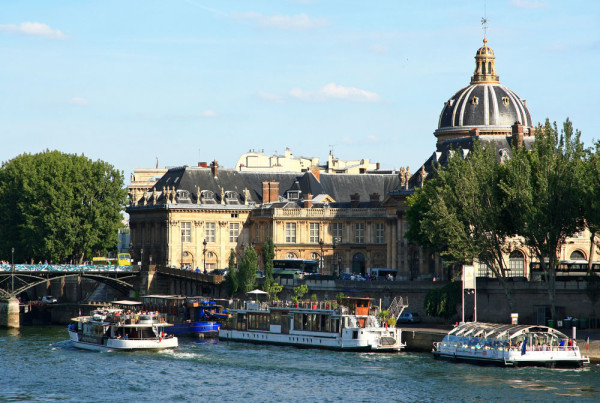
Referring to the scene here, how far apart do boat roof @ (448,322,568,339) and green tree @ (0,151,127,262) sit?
56.8m

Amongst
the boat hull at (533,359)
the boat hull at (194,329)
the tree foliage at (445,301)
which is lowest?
the boat hull at (533,359)

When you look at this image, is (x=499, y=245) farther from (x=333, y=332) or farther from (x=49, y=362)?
(x=49, y=362)

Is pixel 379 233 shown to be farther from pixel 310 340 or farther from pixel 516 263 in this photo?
pixel 310 340

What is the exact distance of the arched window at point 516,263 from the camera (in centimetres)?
11154

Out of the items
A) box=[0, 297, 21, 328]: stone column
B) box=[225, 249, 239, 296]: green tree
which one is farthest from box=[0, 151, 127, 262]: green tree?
box=[225, 249, 239, 296]: green tree

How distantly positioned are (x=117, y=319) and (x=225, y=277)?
27201 mm

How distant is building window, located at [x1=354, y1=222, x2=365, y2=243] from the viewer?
14350cm

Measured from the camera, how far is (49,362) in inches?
3435

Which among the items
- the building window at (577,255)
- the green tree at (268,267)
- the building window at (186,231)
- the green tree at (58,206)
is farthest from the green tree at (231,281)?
the building window at (577,255)

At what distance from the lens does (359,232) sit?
14350cm

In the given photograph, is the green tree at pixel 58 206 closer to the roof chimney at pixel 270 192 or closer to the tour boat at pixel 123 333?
the roof chimney at pixel 270 192

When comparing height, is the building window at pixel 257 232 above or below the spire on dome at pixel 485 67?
below

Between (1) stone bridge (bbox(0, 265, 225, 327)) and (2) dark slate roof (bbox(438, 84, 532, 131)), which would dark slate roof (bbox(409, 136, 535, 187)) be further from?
(1) stone bridge (bbox(0, 265, 225, 327))

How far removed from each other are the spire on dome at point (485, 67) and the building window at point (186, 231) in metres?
35.3
